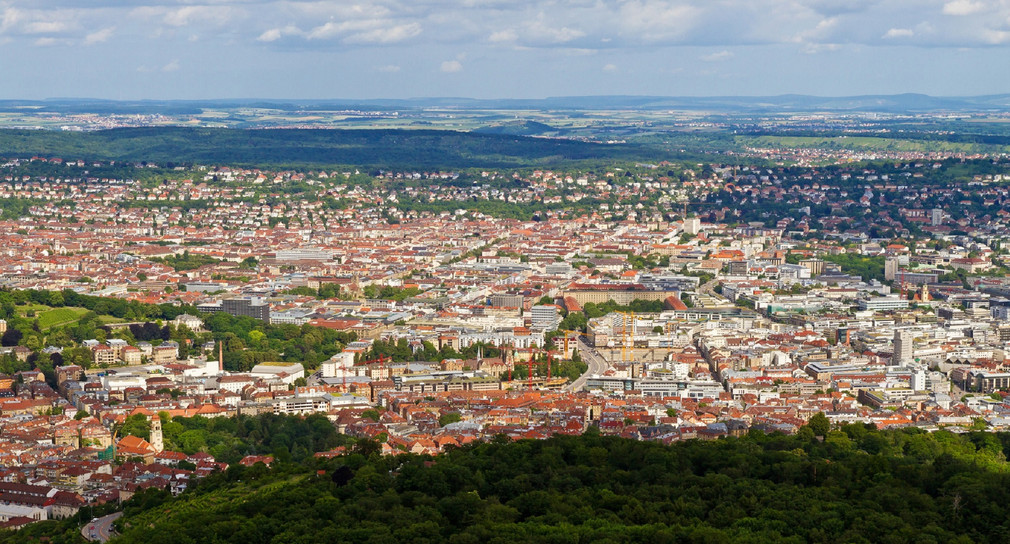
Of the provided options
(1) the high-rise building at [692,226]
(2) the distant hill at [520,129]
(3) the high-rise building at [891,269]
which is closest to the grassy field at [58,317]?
(3) the high-rise building at [891,269]

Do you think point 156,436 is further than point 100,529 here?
Yes

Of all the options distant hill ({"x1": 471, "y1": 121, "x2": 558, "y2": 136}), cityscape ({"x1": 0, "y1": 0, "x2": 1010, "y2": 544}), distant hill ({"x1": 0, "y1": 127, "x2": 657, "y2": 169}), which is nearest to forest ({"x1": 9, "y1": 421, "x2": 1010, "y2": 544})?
cityscape ({"x1": 0, "y1": 0, "x2": 1010, "y2": 544})

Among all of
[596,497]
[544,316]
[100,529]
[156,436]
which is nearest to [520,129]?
[544,316]

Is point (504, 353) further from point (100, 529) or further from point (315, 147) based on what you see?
point (315, 147)

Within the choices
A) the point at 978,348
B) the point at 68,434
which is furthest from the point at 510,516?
the point at 978,348

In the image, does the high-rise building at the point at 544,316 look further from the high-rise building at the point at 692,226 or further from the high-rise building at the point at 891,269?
the high-rise building at the point at 692,226

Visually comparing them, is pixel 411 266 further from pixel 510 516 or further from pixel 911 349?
pixel 510 516

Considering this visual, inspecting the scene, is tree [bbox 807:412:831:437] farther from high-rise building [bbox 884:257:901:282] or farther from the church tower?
high-rise building [bbox 884:257:901:282]
